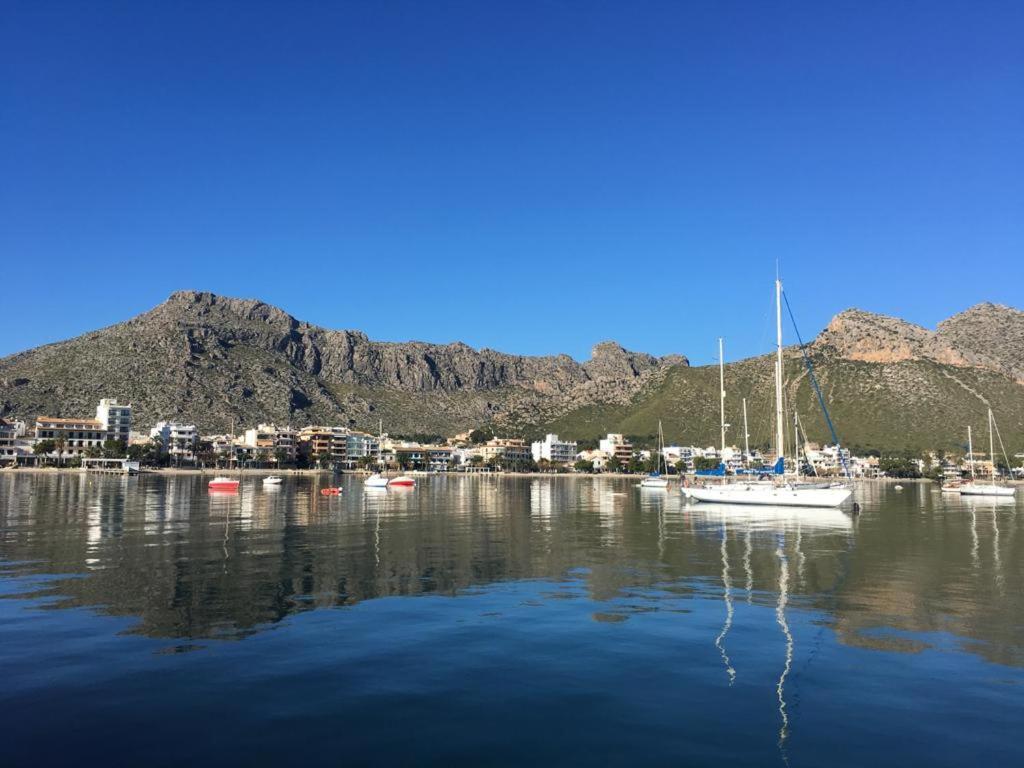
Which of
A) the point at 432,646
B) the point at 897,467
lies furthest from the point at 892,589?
the point at 897,467

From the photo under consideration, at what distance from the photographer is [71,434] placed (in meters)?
188

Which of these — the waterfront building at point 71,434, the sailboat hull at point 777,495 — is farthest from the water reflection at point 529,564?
the waterfront building at point 71,434

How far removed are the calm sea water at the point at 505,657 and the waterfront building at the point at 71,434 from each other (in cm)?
17836

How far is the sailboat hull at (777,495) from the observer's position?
Answer: 62844 millimetres

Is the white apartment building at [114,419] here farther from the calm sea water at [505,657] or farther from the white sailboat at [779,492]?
the calm sea water at [505,657]

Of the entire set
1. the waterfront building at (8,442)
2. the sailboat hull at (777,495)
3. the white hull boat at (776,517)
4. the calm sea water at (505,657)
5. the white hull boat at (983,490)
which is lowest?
the white hull boat at (983,490)

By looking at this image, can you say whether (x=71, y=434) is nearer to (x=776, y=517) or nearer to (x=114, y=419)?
(x=114, y=419)

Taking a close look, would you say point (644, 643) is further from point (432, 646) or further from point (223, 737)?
point (223, 737)

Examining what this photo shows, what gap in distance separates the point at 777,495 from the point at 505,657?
56.3 metres

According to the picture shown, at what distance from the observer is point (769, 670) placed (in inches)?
557

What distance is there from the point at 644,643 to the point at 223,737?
9533mm

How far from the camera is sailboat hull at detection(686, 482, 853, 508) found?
206ft

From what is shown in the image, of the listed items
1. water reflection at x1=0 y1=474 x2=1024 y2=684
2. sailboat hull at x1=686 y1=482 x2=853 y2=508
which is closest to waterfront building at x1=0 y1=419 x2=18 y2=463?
water reflection at x1=0 y1=474 x2=1024 y2=684

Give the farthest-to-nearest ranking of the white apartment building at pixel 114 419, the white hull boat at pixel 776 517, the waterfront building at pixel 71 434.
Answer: the white apartment building at pixel 114 419, the waterfront building at pixel 71 434, the white hull boat at pixel 776 517
